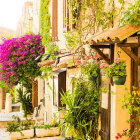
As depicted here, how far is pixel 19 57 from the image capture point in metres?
13.9

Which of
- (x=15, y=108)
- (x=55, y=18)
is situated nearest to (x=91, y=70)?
(x=55, y=18)

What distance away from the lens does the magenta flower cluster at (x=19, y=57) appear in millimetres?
13844

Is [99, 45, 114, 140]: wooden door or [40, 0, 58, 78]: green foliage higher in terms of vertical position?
[40, 0, 58, 78]: green foliage

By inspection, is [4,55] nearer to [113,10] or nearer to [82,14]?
[82,14]

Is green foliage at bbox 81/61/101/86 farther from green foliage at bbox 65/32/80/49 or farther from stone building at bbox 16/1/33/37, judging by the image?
stone building at bbox 16/1/33/37

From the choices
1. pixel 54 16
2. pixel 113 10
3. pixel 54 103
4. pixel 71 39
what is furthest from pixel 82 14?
pixel 54 103

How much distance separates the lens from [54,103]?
403 inches

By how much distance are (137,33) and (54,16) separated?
23.6ft

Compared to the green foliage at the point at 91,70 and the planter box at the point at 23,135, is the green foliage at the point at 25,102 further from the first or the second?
the green foliage at the point at 91,70

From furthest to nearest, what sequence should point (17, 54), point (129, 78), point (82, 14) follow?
point (17, 54), point (82, 14), point (129, 78)

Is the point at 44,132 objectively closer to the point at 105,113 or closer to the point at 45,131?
the point at 45,131

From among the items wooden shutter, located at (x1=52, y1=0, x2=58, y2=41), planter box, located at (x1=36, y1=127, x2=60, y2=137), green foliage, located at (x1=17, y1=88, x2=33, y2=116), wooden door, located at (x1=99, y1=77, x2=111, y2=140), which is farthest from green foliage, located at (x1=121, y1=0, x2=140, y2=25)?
green foliage, located at (x1=17, y1=88, x2=33, y2=116)

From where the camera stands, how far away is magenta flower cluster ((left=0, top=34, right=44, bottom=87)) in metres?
13.8

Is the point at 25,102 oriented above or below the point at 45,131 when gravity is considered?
above
